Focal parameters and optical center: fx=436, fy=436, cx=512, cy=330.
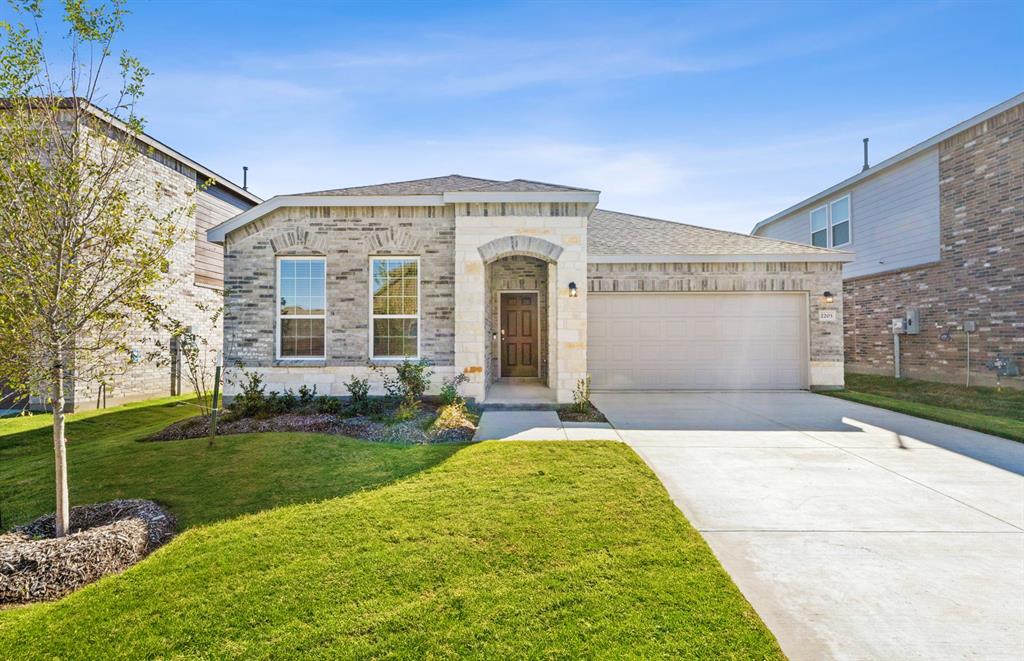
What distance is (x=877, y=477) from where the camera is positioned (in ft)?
15.8

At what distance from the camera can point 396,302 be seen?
29.6ft

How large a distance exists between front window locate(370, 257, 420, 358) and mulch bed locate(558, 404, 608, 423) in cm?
332

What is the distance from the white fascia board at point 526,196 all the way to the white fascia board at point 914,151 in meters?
10.3

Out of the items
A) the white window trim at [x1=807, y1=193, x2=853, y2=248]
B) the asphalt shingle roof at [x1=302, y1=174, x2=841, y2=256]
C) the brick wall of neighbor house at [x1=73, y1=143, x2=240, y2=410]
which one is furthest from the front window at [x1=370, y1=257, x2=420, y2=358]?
the white window trim at [x1=807, y1=193, x2=853, y2=248]

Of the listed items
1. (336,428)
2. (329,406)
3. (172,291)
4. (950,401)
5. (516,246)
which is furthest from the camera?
(172,291)

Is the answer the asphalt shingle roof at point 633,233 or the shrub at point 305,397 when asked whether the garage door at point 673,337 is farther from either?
the shrub at point 305,397

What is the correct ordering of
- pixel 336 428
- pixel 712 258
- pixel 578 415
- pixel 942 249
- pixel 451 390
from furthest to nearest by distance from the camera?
pixel 942 249 < pixel 712 258 < pixel 451 390 < pixel 578 415 < pixel 336 428

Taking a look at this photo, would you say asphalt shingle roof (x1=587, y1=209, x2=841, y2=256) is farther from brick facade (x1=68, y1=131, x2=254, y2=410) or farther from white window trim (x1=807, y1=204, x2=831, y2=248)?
brick facade (x1=68, y1=131, x2=254, y2=410)

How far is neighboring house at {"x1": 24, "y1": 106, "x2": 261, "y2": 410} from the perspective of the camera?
420 inches

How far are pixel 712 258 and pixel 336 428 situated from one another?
943 cm

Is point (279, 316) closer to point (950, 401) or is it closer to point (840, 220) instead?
point (950, 401)

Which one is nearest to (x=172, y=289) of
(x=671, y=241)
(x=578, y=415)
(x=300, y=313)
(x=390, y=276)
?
(x=300, y=313)

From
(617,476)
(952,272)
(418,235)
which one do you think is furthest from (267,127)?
(952,272)

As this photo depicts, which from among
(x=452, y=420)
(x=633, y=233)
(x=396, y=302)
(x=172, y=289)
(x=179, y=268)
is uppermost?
(x=633, y=233)
